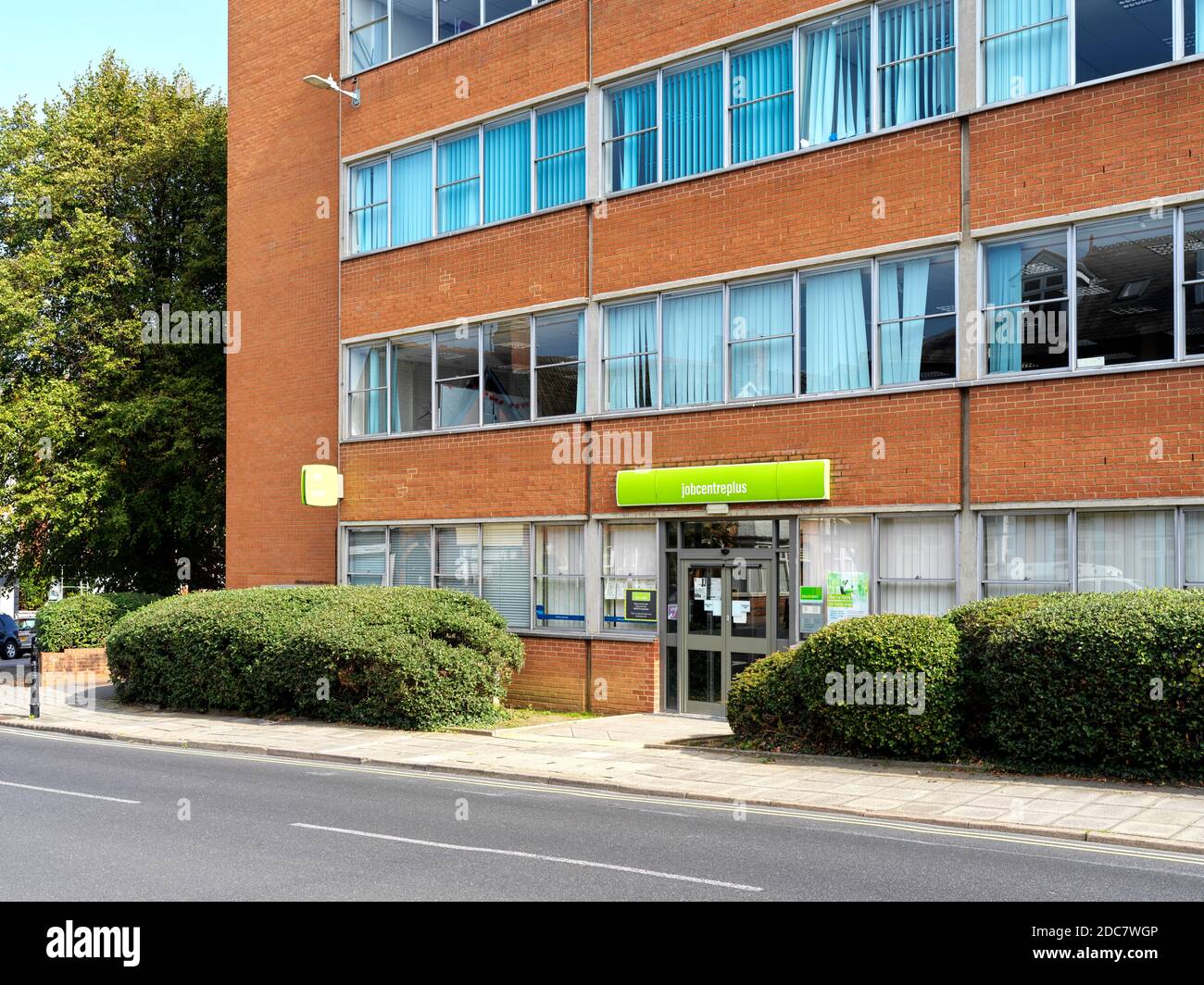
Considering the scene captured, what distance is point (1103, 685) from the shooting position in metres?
11.4

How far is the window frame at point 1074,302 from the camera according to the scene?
1380 cm

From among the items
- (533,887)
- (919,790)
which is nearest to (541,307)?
(919,790)

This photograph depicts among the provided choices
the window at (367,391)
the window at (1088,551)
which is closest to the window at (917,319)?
the window at (1088,551)

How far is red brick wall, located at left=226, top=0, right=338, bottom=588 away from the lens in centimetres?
2438

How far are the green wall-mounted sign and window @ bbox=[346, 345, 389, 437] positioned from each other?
5.84m

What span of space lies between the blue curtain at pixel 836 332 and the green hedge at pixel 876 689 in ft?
13.8

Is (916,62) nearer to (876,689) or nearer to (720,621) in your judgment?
(720,621)

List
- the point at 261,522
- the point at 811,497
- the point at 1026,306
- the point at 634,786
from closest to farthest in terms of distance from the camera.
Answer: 1. the point at 634,786
2. the point at 1026,306
3. the point at 811,497
4. the point at 261,522

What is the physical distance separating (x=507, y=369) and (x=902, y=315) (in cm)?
718

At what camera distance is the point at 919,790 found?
11500mm

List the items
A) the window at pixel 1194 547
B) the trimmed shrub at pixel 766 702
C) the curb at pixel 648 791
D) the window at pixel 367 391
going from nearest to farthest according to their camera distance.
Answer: the curb at pixel 648 791
the window at pixel 1194 547
the trimmed shrub at pixel 766 702
the window at pixel 367 391

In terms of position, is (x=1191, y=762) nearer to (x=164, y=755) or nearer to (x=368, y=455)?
(x=164, y=755)

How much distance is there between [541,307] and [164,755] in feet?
29.3

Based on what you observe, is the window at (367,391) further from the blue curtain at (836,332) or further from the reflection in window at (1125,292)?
the reflection in window at (1125,292)
